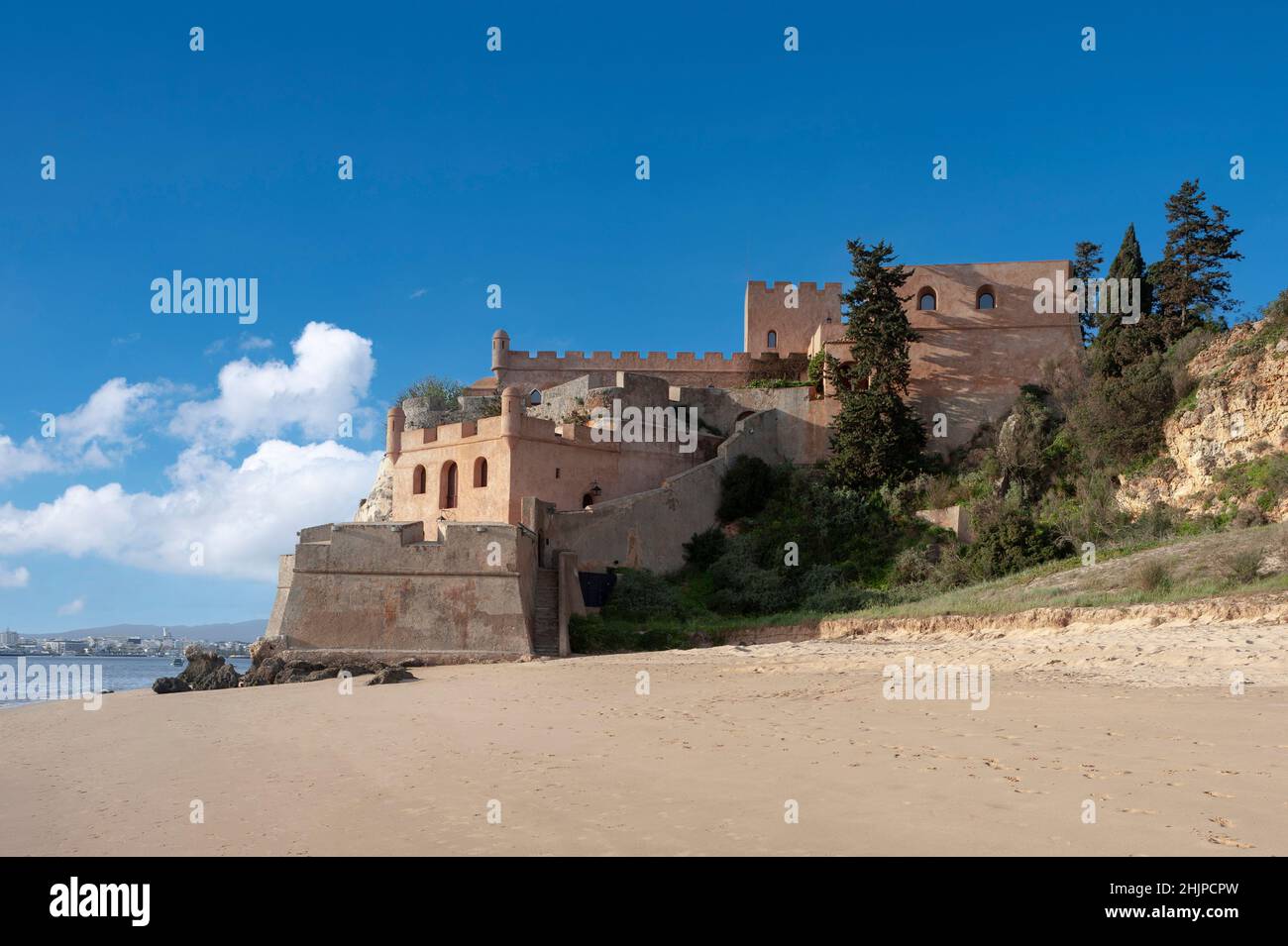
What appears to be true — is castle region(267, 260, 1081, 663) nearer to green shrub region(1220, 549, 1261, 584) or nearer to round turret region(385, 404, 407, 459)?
round turret region(385, 404, 407, 459)

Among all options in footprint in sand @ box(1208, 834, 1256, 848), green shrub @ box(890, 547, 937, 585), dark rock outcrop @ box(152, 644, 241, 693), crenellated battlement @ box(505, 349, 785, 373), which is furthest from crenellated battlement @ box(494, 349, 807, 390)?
footprint in sand @ box(1208, 834, 1256, 848)

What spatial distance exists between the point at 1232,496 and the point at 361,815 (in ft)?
71.7

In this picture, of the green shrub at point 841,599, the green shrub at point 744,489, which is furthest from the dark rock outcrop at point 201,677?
the green shrub at point 744,489

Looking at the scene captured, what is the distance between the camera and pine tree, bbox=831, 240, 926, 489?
94.7ft

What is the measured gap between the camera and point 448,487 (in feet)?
95.5

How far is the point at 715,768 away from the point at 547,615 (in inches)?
606

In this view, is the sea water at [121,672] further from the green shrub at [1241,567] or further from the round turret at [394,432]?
the green shrub at [1241,567]

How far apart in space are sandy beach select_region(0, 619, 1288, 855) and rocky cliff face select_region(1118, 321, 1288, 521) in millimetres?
10646

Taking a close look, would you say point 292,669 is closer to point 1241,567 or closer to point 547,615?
point 547,615

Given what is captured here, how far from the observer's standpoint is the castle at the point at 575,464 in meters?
20.3
